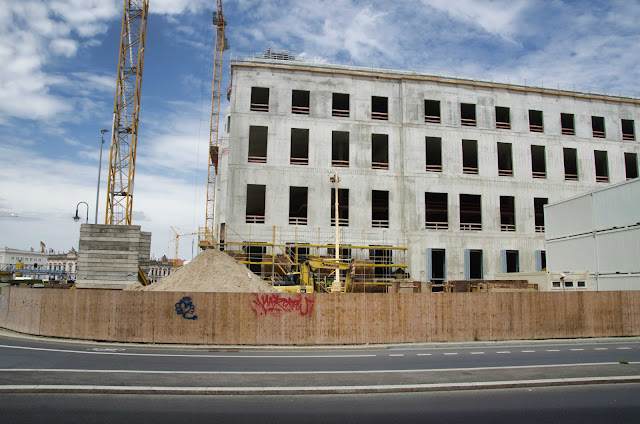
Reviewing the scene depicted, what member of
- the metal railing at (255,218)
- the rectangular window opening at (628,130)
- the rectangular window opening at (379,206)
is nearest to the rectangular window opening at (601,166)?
the rectangular window opening at (628,130)

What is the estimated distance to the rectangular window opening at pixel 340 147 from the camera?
39872mm

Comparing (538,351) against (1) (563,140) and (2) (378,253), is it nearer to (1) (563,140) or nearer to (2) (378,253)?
(2) (378,253)

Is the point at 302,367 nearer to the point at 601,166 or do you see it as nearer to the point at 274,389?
the point at 274,389

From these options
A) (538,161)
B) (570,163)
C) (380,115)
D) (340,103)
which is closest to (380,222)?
(380,115)

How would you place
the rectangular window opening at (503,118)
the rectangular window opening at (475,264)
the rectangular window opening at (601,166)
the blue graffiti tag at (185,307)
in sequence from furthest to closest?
the rectangular window opening at (601,166) → the rectangular window opening at (503,118) → the rectangular window opening at (475,264) → the blue graffiti tag at (185,307)

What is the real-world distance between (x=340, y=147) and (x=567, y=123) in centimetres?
2177

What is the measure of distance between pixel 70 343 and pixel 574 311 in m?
20.7

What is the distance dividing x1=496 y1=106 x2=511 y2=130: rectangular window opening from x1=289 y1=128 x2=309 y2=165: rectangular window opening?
57.7ft

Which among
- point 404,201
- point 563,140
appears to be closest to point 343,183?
point 404,201

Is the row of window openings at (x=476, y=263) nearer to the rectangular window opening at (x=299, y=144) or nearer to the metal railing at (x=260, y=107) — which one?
the rectangular window opening at (x=299, y=144)

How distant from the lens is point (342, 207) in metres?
39.3

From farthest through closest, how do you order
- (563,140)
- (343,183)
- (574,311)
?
→ (563,140) → (343,183) → (574,311)

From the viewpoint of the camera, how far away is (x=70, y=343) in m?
17.6

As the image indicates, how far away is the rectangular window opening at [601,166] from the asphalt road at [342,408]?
39260 mm
